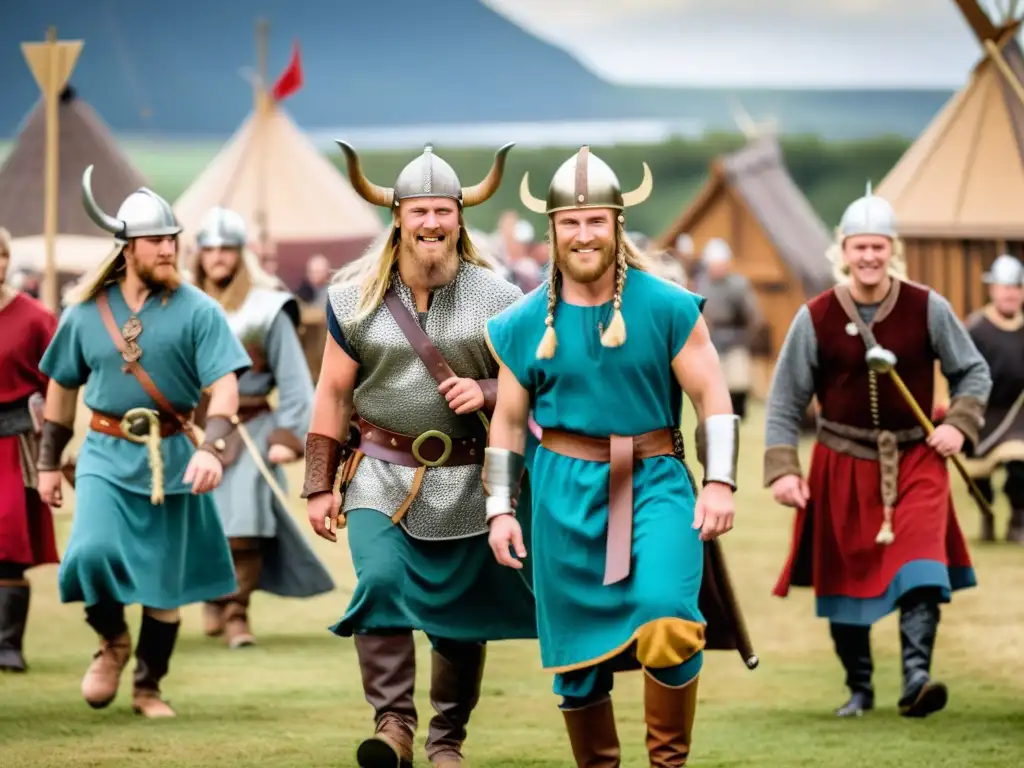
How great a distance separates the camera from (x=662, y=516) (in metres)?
5.24

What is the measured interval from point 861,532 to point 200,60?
35.1 meters

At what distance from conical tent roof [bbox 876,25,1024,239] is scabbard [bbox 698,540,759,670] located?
11703 mm

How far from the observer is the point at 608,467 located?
5.30 metres

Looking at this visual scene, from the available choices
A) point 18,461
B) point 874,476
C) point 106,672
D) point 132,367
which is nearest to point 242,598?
point 18,461

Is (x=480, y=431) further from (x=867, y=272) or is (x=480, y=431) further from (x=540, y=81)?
(x=540, y=81)

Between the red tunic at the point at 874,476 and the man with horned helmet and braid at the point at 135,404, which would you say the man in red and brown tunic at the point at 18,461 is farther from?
the red tunic at the point at 874,476

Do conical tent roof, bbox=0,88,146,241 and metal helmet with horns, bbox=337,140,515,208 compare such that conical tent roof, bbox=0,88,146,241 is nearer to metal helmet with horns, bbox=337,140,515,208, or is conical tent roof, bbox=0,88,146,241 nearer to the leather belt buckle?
metal helmet with horns, bbox=337,140,515,208

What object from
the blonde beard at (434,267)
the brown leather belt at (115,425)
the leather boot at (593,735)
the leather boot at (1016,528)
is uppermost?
the blonde beard at (434,267)

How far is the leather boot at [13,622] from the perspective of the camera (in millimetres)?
8078

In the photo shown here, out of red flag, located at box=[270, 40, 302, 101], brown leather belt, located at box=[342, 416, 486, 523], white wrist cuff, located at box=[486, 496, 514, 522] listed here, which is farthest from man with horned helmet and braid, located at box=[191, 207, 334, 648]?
red flag, located at box=[270, 40, 302, 101]

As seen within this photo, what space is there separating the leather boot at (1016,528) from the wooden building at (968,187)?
4.99m

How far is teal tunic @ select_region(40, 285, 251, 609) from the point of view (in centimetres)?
682

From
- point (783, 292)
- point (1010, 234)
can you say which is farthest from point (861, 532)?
point (783, 292)

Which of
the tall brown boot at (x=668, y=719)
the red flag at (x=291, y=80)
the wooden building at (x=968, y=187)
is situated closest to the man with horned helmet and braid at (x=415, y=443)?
the tall brown boot at (x=668, y=719)
